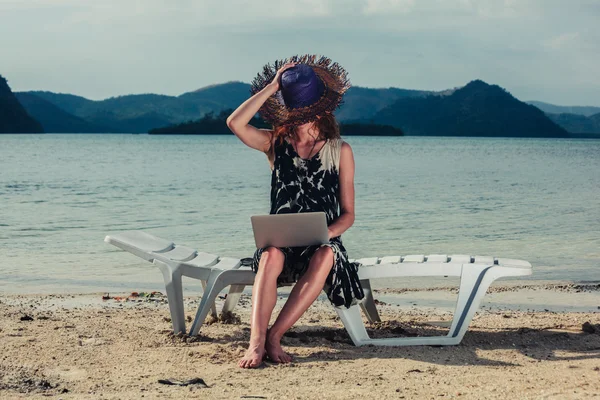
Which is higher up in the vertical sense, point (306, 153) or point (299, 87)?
point (299, 87)

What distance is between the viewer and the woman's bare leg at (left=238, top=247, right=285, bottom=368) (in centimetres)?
381

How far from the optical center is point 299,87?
4.26 metres

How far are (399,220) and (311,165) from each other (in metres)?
9.66

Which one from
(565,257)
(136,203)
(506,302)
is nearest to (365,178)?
(136,203)

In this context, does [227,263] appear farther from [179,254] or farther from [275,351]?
[275,351]

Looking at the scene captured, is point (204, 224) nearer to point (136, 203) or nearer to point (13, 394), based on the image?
point (136, 203)

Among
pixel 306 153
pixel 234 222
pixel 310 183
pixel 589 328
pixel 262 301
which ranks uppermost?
pixel 306 153

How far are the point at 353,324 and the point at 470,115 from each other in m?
117

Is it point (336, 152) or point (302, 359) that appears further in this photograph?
point (336, 152)

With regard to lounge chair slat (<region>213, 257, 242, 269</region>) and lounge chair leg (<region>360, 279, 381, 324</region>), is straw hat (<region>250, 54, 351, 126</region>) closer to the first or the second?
lounge chair slat (<region>213, 257, 242, 269</region>)

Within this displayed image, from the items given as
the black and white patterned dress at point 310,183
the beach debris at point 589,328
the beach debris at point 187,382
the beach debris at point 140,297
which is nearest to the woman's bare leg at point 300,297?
the black and white patterned dress at point 310,183

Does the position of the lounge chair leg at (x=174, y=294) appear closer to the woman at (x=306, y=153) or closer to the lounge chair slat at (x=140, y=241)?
the lounge chair slat at (x=140, y=241)

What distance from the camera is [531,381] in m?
3.51

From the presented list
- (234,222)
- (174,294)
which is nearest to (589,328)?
(174,294)
